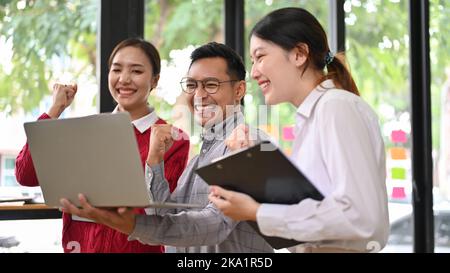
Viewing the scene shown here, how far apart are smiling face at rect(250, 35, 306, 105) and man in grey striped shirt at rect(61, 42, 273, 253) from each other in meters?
0.27

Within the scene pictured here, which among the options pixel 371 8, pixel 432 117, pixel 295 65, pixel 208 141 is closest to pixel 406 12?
pixel 371 8

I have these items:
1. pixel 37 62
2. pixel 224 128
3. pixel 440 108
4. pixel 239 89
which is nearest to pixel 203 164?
pixel 224 128

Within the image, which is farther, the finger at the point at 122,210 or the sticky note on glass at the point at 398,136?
the sticky note on glass at the point at 398,136

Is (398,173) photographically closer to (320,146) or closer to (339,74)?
(339,74)

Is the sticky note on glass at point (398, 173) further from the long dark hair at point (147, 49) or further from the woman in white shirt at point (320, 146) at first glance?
the woman in white shirt at point (320, 146)

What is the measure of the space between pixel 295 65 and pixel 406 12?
2.34 m

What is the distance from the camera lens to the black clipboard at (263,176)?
138cm

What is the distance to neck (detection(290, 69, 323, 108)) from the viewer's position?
5.20 feet

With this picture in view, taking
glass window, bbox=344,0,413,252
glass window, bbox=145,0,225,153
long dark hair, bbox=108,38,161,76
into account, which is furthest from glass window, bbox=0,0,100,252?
glass window, bbox=344,0,413,252

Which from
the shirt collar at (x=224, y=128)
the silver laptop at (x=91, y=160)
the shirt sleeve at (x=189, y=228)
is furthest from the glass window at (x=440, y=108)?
the silver laptop at (x=91, y=160)

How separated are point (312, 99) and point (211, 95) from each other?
1.75 feet

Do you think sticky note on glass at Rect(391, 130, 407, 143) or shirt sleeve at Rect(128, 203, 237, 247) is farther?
sticky note on glass at Rect(391, 130, 407, 143)

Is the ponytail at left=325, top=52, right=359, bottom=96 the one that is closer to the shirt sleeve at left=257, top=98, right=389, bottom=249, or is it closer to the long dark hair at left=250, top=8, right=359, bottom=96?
the long dark hair at left=250, top=8, right=359, bottom=96

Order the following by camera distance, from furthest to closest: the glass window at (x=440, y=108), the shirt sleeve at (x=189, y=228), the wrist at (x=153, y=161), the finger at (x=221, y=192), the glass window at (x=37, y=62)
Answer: the glass window at (x=440, y=108)
the glass window at (x=37, y=62)
the wrist at (x=153, y=161)
the shirt sleeve at (x=189, y=228)
the finger at (x=221, y=192)
